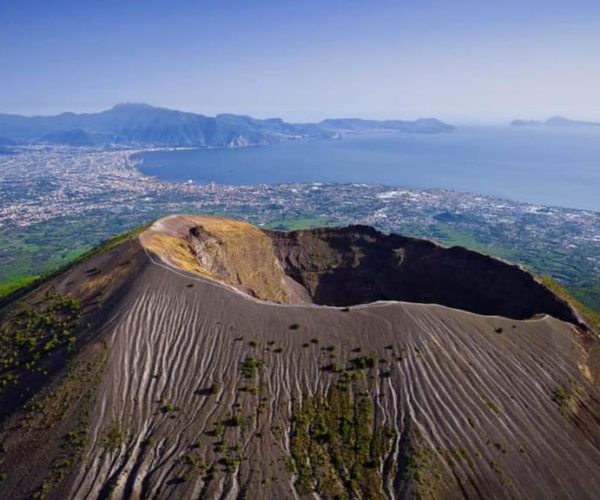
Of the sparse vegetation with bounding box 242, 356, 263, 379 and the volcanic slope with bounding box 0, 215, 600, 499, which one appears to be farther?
the sparse vegetation with bounding box 242, 356, 263, 379

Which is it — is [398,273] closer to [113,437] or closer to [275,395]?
[275,395]

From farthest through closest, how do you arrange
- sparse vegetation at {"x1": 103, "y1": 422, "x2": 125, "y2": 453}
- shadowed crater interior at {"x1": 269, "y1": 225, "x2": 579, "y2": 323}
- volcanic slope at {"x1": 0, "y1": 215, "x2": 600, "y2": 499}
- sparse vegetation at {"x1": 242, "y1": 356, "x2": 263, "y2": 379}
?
1. shadowed crater interior at {"x1": 269, "y1": 225, "x2": 579, "y2": 323}
2. sparse vegetation at {"x1": 242, "y1": 356, "x2": 263, "y2": 379}
3. sparse vegetation at {"x1": 103, "y1": 422, "x2": 125, "y2": 453}
4. volcanic slope at {"x1": 0, "y1": 215, "x2": 600, "y2": 499}

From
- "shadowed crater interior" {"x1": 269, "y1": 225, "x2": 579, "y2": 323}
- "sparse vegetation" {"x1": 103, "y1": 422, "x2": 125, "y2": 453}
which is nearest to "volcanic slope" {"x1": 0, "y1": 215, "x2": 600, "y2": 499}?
"sparse vegetation" {"x1": 103, "y1": 422, "x2": 125, "y2": 453}

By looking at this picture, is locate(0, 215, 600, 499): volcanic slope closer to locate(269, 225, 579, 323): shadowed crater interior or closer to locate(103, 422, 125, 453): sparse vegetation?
locate(103, 422, 125, 453): sparse vegetation

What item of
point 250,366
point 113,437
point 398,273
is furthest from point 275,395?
point 398,273

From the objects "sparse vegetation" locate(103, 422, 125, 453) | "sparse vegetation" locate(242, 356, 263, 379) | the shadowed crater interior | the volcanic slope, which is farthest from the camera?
the shadowed crater interior

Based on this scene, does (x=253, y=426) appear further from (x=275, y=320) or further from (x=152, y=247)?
(x=152, y=247)

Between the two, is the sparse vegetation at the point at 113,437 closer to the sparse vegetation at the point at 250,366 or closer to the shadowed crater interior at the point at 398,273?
the sparse vegetation at the point at 250,366

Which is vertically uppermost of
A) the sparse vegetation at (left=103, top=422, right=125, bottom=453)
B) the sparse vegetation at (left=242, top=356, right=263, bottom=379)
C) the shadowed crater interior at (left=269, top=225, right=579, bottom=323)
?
the sparse vegetation at (left=242, top=356, right=263, bottom=379)
